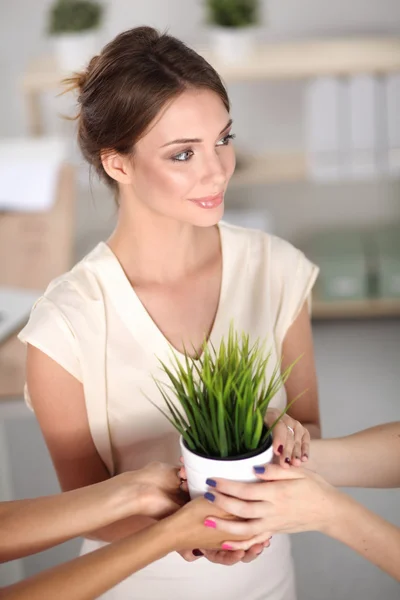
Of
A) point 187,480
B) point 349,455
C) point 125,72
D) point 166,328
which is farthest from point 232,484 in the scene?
point 125,72

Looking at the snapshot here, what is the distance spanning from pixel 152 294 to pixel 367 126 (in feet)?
6.51

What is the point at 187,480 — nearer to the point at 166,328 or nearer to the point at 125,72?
the point at 166,328

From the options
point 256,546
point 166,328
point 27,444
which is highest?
point 166,328

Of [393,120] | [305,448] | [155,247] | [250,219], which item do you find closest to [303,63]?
[393,120]

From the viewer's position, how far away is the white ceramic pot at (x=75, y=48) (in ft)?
10.4

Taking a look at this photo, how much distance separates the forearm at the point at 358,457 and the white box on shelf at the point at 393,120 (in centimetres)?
209

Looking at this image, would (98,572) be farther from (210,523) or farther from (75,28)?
(75,28)

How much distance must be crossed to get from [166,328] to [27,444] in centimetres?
150

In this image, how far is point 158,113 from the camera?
4.35ft

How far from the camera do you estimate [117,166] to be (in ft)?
4.69

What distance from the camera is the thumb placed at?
3.65ft

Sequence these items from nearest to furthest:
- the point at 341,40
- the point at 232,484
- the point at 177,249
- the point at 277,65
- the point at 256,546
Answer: the point at 232,484
the point at 256,546
the point at 177,249
the point at 277,65
the point at 341,40

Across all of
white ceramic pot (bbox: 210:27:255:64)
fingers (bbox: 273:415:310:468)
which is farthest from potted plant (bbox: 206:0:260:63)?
fingers (bbox: 273:415:310:468)

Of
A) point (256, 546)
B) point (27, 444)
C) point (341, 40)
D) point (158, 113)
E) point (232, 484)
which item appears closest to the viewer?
point (232, 484)
